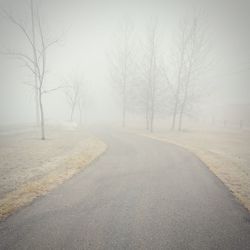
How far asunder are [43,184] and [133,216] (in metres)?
4.68

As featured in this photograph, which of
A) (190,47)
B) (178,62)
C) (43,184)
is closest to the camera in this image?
(43,184)

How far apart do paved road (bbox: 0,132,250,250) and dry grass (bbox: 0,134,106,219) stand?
44cm

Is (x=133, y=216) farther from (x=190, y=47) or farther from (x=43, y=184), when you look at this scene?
(x=190, y=47)

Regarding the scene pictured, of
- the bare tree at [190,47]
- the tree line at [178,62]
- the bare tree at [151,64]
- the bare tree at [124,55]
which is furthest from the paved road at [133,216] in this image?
the bare tree at [124,55]

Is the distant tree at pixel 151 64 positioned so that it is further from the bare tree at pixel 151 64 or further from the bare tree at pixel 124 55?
the bare tree at pixel 124 55

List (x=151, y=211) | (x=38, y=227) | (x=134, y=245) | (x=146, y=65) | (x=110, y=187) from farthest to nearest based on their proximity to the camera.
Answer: (x=146, y=65), (x=110, y=187), (x=151, y=211), (x=38, y=227), (x=134, y=245)

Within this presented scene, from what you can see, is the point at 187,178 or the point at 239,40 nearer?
the point at 187,178

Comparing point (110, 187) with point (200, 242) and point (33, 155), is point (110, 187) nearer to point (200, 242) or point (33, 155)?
point (200, 242)

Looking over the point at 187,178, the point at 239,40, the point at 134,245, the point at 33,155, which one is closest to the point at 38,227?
the point at 134,245

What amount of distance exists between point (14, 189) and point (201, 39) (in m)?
31.1

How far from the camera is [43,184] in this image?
8.41 meters

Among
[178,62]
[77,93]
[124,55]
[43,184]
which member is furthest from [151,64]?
[43,184]

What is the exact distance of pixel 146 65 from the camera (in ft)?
104

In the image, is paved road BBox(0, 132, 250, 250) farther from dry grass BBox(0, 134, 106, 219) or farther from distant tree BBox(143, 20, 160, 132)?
distant tree BBox(143, 20, 160, 132)
